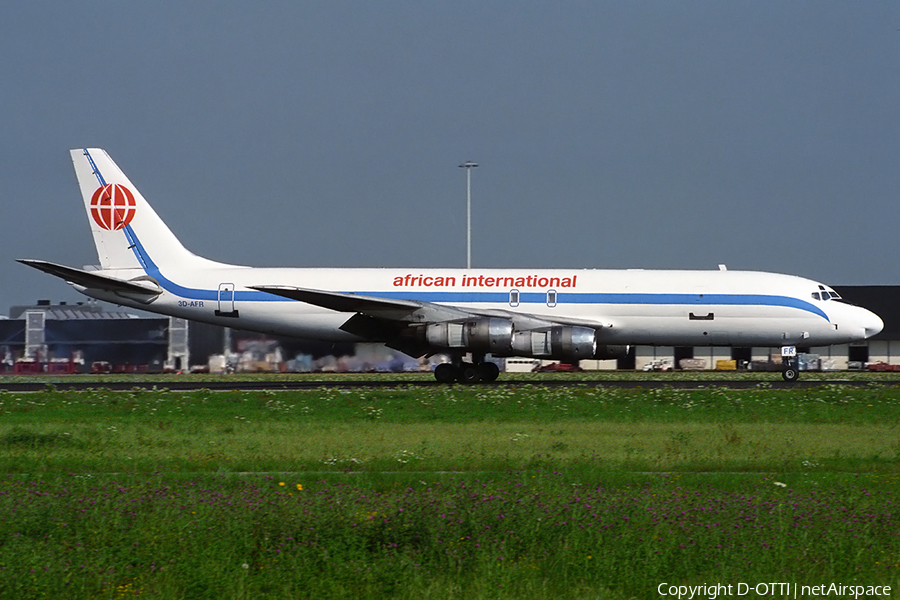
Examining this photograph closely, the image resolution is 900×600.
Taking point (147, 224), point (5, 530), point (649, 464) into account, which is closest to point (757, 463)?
point (649, 464)

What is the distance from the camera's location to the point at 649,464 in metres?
15.3

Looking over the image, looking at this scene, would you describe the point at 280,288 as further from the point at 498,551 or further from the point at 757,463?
the point at 498,551

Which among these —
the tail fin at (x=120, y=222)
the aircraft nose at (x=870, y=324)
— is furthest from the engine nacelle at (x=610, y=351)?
the tail fin at (x=120, y=222)

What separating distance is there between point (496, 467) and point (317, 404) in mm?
11834

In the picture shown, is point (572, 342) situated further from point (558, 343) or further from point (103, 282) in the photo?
point (103, 282)

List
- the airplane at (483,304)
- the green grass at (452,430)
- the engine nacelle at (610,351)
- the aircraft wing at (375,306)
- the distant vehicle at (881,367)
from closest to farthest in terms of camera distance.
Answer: the green grass at (452,430)
the aircraft wing at (375,306)
the airplane at (483,304)
the engine nacelle at (610,351)
the distant vehicle at (881,367)

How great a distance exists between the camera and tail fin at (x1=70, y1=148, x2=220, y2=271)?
124ft

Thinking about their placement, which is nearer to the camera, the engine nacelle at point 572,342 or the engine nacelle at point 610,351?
the engine nacelle at point 572,342

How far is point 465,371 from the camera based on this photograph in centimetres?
3544

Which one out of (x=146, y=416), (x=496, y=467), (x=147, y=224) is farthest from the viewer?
(x=147, y=224)

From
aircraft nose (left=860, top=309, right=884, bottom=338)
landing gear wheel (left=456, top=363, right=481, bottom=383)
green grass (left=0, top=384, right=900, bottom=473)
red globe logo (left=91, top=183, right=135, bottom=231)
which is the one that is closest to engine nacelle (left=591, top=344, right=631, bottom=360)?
landing gear wheel (left=456, top=363, right=481, bottom=383)

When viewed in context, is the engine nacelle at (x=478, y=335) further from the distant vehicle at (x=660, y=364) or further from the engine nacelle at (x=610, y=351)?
the distant vehicle at (x=660, y=364)

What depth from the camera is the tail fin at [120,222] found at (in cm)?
3791

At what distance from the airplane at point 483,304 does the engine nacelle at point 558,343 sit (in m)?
0.56
